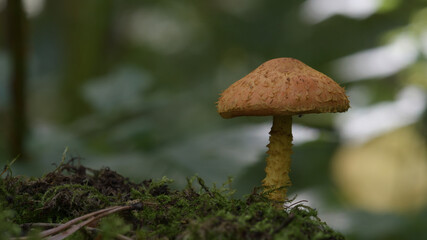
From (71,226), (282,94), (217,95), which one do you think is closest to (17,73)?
(71,226)

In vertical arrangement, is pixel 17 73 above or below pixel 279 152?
above

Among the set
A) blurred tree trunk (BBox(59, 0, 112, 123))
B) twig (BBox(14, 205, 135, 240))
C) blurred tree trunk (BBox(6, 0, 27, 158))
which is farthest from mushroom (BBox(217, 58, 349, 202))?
blurred tree trunk (BBox(59, 0, 112, 123))

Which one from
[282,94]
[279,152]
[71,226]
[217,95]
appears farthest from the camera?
[217,95]

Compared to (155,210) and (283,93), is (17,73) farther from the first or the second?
(283,93)

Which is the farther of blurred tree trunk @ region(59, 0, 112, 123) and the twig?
blurred tree trunk @ region(59, 0, 112, 123)

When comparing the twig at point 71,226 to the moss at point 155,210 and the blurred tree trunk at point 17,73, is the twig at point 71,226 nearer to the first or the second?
→ the moss at point 155,210

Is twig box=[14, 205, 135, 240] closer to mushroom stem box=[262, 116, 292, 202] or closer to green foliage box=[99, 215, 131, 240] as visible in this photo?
green foliage box=[99, 215, 131, 240]
